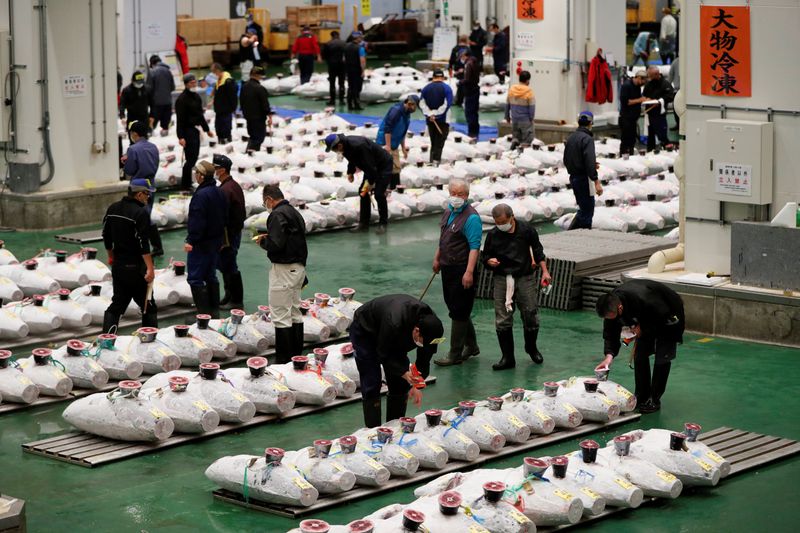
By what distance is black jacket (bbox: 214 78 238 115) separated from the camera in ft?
Answer: 81.6

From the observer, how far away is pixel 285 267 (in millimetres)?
12727

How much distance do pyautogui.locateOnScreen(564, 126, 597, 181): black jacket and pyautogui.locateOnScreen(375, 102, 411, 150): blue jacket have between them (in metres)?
3.57

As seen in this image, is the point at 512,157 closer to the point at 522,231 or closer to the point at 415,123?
the point at 415,123

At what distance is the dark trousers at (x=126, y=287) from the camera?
43.3 ft

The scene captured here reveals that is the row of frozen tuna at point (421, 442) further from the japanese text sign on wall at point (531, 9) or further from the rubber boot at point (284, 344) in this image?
the japanese text sign on wall at point (531, 9)

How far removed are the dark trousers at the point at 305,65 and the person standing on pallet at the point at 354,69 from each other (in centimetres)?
181

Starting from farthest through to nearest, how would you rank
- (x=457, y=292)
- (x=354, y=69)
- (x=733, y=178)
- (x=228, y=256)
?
(x=354, y=69) < (x=228, y=256) < (x=733, y=178) < (x=457, y=292)

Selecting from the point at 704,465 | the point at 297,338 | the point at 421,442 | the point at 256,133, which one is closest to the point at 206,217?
the point at 297,338

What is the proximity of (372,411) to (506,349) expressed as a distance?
2677 mm

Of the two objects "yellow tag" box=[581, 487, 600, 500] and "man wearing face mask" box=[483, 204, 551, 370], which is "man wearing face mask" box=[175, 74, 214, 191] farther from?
"yellow tag" box=[581, 487, 600, 500]

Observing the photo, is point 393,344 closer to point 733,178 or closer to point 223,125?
point 733,178

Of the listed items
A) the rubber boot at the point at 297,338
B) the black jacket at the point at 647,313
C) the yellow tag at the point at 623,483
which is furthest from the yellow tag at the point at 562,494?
the rubber boot at the point at 297,338

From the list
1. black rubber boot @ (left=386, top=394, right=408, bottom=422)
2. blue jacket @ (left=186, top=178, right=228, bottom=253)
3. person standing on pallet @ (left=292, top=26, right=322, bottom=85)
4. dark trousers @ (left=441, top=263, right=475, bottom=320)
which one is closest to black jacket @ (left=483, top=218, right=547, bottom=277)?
dark trousers @ (left=441, top=263, right=475, bottom=320)

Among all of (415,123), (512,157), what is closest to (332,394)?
(512,157)
